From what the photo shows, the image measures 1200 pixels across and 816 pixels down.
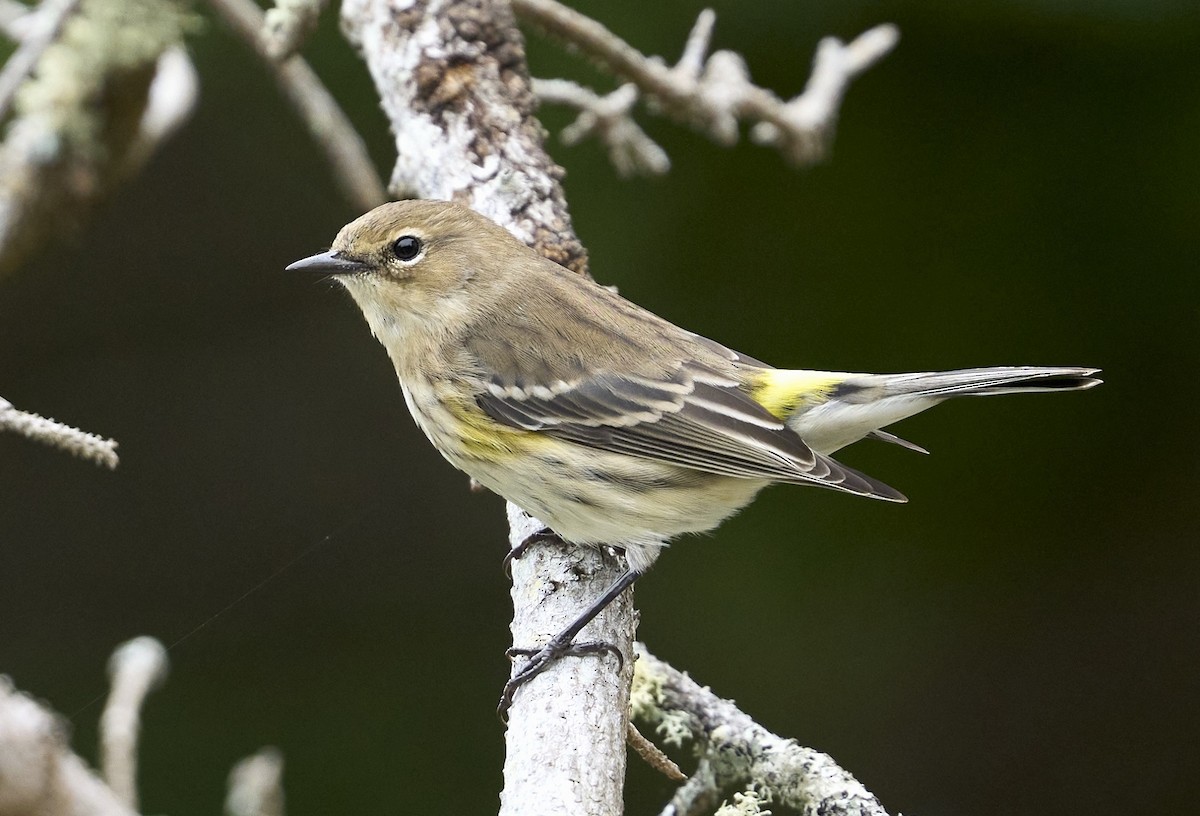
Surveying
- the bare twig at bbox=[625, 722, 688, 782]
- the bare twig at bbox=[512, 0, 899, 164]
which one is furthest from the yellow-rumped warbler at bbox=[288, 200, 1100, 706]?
the bare twig at bbox=[512, 0, 899, 164]

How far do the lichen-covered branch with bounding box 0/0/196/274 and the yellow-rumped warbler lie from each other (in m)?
0.75

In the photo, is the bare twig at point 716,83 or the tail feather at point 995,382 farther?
the bare twig at point 716,83

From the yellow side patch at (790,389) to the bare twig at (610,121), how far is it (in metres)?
0.95

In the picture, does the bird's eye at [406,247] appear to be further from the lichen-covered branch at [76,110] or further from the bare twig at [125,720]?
the bare twig at [125,720]

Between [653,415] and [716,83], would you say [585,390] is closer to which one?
[653,415]

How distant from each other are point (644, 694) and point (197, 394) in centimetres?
247

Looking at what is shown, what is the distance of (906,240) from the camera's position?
4453 mm

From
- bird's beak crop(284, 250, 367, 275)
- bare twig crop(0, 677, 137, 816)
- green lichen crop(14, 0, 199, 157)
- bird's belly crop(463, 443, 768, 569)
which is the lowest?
bare twig crop(0, 677, 137, 816)

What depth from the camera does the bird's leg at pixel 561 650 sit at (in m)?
2.34

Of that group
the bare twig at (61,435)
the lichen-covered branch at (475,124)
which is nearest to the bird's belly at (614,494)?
the lichen-covered branch at (475,124)

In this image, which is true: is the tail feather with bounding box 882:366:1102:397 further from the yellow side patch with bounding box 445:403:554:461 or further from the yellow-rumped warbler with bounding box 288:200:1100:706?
the yellow side patch with bounding box 445:403:554:461

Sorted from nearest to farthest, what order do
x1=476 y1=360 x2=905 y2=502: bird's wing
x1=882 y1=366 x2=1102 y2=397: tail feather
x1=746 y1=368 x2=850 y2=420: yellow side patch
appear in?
1. x1=882 y1=366 x2=1102 y2=397: tail feather
2. x1=476 y1=360 x2=905 y2=502: bird's wing
3. x1=746 y1=368 x2=850 y2=420: yellow side patch

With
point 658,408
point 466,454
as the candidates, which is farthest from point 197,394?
point 658,408

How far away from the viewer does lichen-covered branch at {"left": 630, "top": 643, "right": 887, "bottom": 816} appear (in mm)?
2283
